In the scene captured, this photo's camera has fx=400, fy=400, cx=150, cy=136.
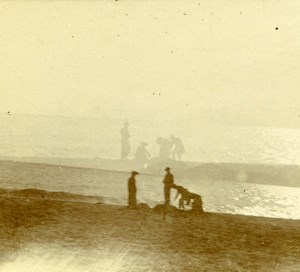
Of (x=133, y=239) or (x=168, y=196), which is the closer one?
(x=133, y=239)

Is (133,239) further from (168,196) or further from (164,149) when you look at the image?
(164,149)

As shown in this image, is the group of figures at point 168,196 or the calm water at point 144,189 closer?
the group of figures at point 168,196

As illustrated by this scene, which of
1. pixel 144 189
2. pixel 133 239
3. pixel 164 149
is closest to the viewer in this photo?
pixel 133 239

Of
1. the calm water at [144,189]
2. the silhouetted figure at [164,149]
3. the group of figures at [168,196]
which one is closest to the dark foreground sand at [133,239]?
the group of figures at [168,196]

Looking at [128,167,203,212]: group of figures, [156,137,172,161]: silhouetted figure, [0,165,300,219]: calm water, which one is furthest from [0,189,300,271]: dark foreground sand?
[156,137,172,161]: silhouetted figure

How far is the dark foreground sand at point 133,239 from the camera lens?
32.7 feet

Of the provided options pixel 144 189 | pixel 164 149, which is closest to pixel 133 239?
pixel 144 189

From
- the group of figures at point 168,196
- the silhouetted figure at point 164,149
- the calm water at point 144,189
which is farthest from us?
the silhouetted figure at point 164,149

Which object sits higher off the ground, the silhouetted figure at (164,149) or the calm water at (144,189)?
the silhouetted figure at (164,149)

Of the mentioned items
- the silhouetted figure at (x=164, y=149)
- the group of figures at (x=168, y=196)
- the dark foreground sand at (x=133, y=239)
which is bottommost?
the dark foreground sand at (x=133, y=239)

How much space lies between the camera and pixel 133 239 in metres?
11.7

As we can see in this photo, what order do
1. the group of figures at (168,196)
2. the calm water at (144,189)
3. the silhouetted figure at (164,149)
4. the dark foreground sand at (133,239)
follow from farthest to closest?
the silhouetted figure at (164,149), the calm water at (144,189), the group of figures at (168,196), the dark foreground sand at (133,239)

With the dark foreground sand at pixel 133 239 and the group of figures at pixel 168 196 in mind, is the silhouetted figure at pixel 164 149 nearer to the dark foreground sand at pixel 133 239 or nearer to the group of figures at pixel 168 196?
the group of figures at pixel 168 196

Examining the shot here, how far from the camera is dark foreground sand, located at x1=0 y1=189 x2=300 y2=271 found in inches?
392
